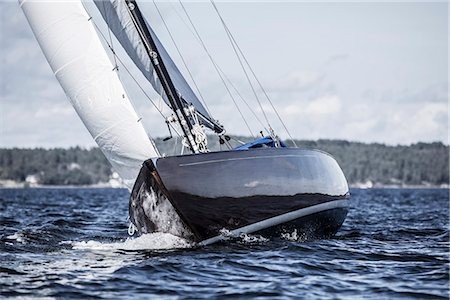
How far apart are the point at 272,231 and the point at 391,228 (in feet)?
20.8

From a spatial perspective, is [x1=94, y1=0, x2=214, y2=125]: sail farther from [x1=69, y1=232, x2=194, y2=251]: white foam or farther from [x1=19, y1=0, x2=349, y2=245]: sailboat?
[x1=69, y1=232, x2=194, y2=251]: white foam

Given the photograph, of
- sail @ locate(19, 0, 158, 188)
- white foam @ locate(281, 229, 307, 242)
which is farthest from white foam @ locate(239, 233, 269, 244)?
sail @ locate(19, 0, 158, 188)

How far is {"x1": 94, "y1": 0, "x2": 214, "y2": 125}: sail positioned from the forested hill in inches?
6477

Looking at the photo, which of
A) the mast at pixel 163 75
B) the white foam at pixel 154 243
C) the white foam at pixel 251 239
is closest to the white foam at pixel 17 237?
the white foam at pixel 154 243

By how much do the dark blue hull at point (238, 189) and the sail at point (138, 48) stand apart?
6.98 ft

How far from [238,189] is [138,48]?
10.9 feet

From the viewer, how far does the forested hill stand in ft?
604

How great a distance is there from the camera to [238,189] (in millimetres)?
14555

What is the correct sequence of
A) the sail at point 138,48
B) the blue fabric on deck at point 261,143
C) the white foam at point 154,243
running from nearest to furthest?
the white foam at point 154,243 → the sail at point 138,48 → the blue fabric on deck at point 261,143

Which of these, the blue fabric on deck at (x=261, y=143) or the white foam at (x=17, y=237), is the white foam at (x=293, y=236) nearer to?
the blue fabric on deck at (x=261, y=143)

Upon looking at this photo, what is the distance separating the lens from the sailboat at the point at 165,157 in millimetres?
14297

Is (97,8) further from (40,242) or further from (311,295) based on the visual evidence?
(311,295)

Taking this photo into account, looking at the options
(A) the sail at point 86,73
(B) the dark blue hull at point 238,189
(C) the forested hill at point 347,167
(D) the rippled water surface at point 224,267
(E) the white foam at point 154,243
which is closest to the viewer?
(D) the rippled water surface at point 224,267

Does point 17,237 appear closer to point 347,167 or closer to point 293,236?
point 293,236
